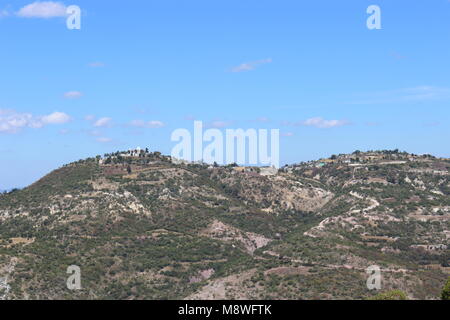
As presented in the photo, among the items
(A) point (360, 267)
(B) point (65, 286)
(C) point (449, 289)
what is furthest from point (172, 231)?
(C) point (449, 289)

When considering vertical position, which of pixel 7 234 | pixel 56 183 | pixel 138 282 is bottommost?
pixel 138 282

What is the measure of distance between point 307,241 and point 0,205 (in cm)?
9100

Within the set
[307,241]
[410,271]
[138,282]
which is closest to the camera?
[410,271]

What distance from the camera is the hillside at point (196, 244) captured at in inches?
4801

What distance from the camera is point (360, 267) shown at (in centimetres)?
12862

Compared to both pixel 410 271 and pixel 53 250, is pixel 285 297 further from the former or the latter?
pixel 53 250

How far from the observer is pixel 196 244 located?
16288 centimetres

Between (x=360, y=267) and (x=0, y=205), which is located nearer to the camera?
(x=360, y=267)

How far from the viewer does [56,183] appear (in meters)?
192

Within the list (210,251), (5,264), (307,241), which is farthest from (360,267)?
(5,264)

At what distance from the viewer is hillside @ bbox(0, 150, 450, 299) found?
4801 inches

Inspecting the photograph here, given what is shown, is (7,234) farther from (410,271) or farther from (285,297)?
(410,271)
